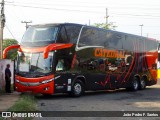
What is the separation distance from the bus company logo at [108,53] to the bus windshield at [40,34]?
350 cm

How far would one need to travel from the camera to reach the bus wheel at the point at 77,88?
18953 millimetres

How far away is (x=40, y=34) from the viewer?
725 inches

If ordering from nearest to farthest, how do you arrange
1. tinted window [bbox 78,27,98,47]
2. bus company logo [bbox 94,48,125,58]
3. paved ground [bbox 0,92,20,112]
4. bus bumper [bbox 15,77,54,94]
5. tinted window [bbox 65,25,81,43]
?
paved ground [bbox 0,92,20,112], bus bumper [bbox 15,77,54,94], tinted window [bbox 65,25,81,43], tinted window [bbox 78,27,98,47], bus company logo [bbox 94,48,125,58]

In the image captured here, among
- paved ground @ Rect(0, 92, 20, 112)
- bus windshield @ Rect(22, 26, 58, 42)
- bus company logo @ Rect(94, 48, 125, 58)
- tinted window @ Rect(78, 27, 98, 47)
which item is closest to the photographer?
paved ground @ Rect(0, 92, 20, 112)

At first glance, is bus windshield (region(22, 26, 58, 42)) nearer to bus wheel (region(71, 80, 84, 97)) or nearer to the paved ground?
bus wheel (region(71, 80, 84, 97))

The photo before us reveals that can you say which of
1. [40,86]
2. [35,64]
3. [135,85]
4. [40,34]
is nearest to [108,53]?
[135,85]

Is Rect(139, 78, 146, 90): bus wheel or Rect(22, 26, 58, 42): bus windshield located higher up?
Rect(22, 26, 58, 42): bus windshield

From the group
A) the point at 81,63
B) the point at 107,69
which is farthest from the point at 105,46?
the point at 81,63

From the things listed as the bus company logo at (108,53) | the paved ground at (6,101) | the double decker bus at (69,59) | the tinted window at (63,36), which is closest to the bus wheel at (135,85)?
the double decker bus at (69,59)

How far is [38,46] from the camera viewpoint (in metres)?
18.1

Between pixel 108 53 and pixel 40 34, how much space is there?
17.0ft

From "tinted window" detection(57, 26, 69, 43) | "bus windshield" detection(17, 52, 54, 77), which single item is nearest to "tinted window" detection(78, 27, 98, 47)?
"tinted window" detection(57, 26, 69, 43)

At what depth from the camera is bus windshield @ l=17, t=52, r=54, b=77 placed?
17.7m

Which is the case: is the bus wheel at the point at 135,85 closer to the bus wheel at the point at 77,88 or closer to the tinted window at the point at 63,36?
the bus wheel at the point at 77,88
